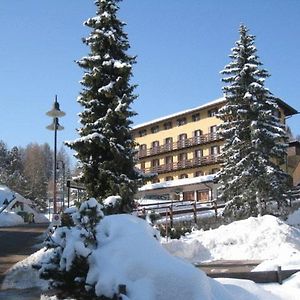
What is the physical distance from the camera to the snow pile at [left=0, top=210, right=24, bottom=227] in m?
40.7

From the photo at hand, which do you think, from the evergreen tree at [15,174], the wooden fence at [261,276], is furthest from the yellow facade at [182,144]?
the wooden fence at [261,276]

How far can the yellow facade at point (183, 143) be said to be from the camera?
182 feet

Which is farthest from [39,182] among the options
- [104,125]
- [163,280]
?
[163,280]

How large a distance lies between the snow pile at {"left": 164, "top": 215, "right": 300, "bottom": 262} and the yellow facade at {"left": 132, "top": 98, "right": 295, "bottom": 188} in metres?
31.8

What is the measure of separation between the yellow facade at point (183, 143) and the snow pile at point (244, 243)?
31.8m

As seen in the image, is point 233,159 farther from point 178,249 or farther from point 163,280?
point 163,280

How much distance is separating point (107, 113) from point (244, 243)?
815 centimetres

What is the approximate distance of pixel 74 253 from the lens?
7.74 metres

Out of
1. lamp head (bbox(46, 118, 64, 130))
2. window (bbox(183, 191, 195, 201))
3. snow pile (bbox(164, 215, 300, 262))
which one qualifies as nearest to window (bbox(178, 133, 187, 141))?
window (bbox(183, 191, 195, 201))

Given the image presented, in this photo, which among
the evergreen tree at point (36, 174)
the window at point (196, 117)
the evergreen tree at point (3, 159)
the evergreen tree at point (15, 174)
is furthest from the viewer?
the evergreen tree at point (3, 159)

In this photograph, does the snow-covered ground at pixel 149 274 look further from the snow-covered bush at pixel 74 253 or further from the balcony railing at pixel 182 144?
the balcony railing at pixel 182 144

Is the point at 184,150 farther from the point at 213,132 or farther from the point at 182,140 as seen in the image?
the point at 213,132

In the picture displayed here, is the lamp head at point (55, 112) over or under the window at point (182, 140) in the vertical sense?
under

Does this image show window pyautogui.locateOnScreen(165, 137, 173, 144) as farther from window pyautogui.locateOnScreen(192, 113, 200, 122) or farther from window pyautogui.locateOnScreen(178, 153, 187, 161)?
window pyautogui.locateOnScreen(192, 113, 200, 122)
